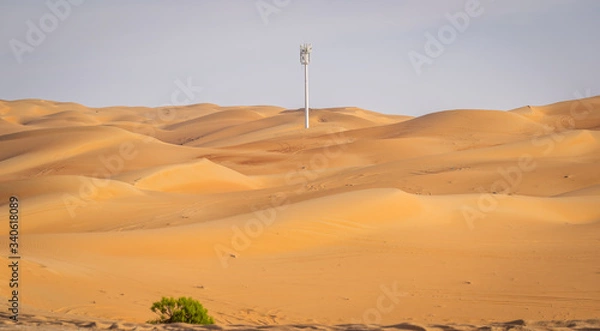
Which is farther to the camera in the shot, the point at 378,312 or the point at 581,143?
the point at 581,143

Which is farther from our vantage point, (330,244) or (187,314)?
(330,244)

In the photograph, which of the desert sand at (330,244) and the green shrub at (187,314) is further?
the desert sand at (330,244)

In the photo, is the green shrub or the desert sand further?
the desert sand

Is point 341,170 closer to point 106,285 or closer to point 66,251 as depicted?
point 66,251

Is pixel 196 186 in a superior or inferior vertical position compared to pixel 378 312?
superior

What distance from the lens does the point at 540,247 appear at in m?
13.8

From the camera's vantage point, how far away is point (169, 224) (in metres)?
17.2

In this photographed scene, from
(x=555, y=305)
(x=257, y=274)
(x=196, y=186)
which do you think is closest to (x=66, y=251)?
(x=257, y=274)

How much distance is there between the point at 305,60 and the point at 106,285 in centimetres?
4358

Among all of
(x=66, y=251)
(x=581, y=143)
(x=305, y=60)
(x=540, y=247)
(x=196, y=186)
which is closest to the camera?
(x=66, y=251)

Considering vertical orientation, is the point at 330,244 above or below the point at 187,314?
above

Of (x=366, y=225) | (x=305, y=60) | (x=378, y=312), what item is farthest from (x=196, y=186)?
(x=305, y=60)

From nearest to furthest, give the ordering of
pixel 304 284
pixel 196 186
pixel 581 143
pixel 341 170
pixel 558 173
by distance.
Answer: pixel 304 284 → pixel 558 173 → pixel 196 186 → pixel 341 170 → pixel 581 143

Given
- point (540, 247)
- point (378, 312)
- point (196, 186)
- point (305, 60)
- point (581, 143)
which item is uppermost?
point (305, 60)
